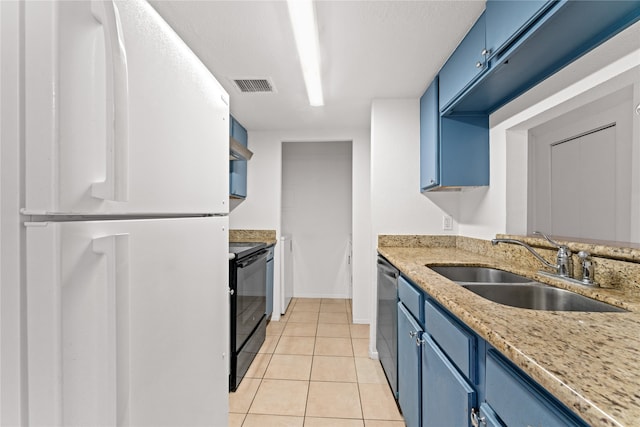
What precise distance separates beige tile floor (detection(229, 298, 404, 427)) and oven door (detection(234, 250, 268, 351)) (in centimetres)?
32

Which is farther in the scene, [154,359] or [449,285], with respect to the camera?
[449,285]

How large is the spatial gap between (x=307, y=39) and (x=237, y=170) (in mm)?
1810

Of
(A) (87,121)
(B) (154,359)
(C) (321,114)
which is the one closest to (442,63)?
(C) (321,114)

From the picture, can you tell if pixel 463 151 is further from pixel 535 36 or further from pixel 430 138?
pixel 535 36

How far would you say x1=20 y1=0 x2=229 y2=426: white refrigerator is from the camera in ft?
1.55

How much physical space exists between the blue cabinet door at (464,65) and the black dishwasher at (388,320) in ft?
3.87

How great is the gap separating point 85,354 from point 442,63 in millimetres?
2320

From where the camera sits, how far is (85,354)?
0.51m

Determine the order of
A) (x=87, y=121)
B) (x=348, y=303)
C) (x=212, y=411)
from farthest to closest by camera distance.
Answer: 1. (x=348, y=303)
2. (x=212, y=411)
3. (x=87, y=121)

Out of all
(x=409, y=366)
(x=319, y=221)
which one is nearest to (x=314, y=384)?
(x=409, y=366)

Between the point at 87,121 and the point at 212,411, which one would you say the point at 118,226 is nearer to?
the point at 87,121

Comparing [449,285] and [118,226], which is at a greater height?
[118,226]

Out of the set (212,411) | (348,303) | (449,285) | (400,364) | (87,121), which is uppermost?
(87,121)

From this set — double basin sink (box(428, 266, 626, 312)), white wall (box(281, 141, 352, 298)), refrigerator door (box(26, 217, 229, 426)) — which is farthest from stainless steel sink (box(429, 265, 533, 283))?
white wall (box(281, 141, 352, 298))
